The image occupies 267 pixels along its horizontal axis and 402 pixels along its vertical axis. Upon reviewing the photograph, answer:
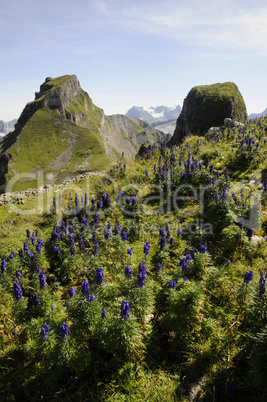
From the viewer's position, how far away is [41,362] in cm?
428

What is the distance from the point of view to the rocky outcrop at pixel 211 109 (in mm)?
74188

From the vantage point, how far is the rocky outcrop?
2921 inches

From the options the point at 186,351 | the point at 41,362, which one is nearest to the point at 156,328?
the point at 186,351

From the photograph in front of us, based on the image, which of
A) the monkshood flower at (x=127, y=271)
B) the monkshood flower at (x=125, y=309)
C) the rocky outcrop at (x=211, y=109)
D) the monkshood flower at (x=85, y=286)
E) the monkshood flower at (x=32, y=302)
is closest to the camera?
the monkshood flower at (x=125, y=309)

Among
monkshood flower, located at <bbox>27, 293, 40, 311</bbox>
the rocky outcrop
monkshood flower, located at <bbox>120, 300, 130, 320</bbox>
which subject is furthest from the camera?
the rocky outcrop

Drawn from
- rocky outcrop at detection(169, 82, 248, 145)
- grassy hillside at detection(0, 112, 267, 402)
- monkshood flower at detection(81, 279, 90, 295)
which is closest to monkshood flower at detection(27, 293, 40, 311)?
grassy hillside at detection(0, 112, 267, 402)

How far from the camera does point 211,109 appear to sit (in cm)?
7644

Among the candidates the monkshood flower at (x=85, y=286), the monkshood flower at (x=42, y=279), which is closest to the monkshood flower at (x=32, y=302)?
the monkshood flower at (x=42, y=279)

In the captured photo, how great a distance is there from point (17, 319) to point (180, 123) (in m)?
88.4

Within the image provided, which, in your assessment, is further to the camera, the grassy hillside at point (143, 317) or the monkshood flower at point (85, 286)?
the monkshood flower at point (85, 286)

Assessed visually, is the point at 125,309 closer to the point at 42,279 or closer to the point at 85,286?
the point at 85,286

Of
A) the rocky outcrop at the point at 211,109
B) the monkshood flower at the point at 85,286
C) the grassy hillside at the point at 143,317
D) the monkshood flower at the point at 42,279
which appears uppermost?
the rocky outcrop at the point at 211,109

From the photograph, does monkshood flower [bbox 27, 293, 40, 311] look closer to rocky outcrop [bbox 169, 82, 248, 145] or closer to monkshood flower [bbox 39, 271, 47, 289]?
Answer: monkshood flower [bbox 39, 271, 47, 289]

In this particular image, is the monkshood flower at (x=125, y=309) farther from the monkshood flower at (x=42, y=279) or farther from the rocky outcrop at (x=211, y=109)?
the rocky outcrop at (x=211, y=109)
